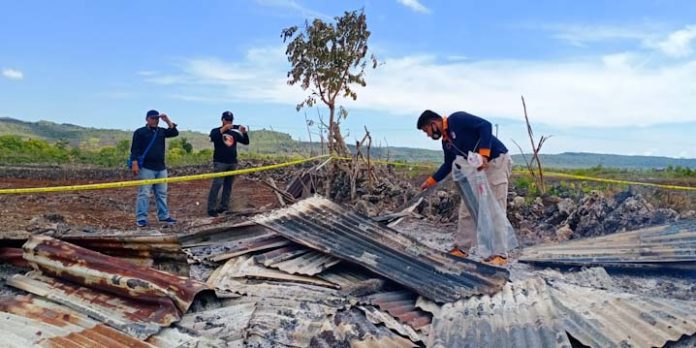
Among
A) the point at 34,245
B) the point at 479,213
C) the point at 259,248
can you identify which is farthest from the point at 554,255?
the point at 34,245

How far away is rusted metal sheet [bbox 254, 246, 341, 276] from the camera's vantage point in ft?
13.1

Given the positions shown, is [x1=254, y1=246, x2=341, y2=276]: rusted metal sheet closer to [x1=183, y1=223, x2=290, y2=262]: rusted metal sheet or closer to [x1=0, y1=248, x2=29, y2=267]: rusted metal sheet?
[x1=183, y1=223, x2=290, y2=262]: rusted metal sheet

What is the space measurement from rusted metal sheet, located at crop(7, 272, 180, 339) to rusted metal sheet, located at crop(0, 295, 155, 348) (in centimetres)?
5

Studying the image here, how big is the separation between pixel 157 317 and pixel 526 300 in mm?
2019

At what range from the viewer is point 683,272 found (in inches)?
187

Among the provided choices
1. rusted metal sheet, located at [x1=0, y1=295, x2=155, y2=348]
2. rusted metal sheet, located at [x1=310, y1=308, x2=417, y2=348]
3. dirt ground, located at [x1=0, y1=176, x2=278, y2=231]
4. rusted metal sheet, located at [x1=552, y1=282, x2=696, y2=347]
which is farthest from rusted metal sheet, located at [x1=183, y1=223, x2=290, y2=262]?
dirt ground, located at [x1=0, y1=176, x2=278, y2=231]

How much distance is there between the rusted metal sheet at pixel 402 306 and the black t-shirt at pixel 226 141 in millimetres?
4686

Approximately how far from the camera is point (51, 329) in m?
2.87

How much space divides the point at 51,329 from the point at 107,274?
0.52 metres

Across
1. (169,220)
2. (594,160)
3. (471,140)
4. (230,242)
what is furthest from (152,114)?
(594,160)

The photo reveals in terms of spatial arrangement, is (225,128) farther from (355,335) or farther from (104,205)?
(355,335)

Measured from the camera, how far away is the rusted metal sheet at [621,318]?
116 inches

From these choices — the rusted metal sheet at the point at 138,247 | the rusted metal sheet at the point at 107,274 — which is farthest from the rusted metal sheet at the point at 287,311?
the rusted metal sheet at the point at 138,247

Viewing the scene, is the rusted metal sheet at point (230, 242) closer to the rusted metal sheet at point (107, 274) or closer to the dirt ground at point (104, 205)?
the rusted metal sheet at point (107, 274)
